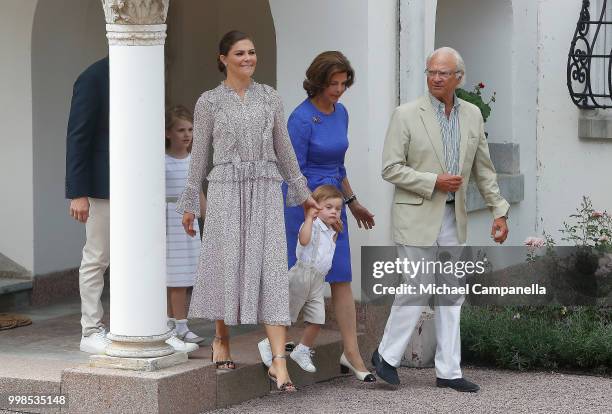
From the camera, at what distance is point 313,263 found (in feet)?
26.3

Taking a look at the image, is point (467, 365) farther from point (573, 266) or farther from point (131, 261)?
point (131, 261)

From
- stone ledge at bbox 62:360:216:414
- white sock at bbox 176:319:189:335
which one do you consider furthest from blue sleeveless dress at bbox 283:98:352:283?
stone ledge at bbox 62:360:216:414

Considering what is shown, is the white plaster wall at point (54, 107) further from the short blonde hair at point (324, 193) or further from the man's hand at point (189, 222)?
the short blonde hair at point (324, 193)

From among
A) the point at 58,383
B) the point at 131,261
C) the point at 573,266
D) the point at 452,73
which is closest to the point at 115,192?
the point at 131,261

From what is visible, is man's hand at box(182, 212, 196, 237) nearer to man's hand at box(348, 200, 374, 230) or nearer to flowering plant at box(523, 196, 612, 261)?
man's hand at box(348, 200, 374, 230)

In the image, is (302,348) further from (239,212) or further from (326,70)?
(326,70)

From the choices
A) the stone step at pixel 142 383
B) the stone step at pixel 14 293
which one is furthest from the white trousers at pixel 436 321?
the stone step at pixel 14 293

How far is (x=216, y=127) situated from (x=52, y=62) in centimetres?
258

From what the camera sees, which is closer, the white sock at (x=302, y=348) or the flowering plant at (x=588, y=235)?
the white sock at (x=302, y=348)

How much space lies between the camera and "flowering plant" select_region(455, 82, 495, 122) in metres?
11.1

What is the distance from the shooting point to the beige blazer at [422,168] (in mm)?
8141

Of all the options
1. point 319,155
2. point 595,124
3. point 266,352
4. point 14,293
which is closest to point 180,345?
point 266,352

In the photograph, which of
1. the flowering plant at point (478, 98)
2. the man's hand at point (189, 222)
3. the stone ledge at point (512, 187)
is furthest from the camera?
the stone ledge at point (512, 187)

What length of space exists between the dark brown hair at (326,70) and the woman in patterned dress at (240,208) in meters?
0.46
